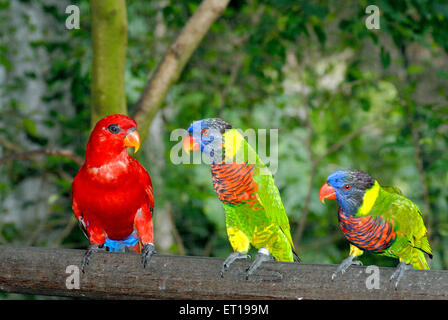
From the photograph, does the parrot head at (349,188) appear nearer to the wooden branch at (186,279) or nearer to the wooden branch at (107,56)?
the wooden branch at (186,279)

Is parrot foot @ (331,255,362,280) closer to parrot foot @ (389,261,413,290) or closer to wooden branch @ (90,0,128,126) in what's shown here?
parrot foot @ (389,261,413,290)

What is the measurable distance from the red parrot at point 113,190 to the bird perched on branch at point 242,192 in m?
0.20

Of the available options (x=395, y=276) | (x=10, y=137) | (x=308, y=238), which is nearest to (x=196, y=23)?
(x=395, y=276)

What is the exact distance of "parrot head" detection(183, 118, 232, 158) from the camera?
3.30 feet

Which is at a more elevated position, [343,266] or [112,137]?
[112,137]

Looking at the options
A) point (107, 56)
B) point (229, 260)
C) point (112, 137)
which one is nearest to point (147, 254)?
point (229, 260)

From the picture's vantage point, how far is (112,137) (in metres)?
1.12

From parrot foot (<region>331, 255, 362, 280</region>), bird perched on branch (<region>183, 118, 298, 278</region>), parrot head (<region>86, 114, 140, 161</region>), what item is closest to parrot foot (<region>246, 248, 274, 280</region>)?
bird perched on branch (<region>183, 118, 298, 278</region>)

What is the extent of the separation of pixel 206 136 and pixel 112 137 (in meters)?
0.27

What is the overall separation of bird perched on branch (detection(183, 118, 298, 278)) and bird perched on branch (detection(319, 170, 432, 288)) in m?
0.17

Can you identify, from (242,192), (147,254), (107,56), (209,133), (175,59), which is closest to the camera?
(209,133)

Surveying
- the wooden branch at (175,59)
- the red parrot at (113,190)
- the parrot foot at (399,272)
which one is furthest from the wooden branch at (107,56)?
the parrot foot at (399,272)

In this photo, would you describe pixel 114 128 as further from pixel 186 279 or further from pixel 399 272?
pixel 399 272

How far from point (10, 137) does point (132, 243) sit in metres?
2.13
